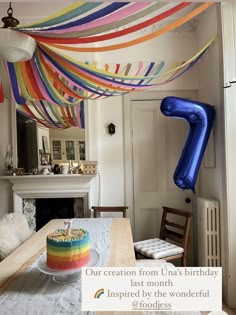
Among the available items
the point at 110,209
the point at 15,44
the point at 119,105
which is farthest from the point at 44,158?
the point at 15,44

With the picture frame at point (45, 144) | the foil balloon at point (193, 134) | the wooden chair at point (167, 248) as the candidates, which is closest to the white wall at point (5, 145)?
the picture frame at point (45, 144)

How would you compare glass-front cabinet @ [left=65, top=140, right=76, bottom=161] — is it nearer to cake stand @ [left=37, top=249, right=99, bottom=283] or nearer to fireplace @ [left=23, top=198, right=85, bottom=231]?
fireplace @ [left=23, top=198, right=85, bottom=231]

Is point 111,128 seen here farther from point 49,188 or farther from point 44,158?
point 49,188

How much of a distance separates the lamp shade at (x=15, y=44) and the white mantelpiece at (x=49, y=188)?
5.17 feet

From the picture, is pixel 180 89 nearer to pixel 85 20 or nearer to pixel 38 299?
pixel 85 20

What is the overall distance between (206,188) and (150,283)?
2.13 meters

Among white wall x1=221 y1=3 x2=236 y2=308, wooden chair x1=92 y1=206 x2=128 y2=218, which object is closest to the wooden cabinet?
wooden chair x1=92 y1=206 x2=128 y2=218

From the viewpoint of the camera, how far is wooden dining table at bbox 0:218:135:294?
4.58 ft

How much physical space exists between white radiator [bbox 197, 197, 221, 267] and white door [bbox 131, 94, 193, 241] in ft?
2.14

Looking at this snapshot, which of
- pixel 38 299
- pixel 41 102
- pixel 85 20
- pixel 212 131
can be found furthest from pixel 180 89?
pixel 38 299

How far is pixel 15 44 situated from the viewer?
5.74ft

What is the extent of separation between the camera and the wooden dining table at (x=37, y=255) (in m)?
1.40

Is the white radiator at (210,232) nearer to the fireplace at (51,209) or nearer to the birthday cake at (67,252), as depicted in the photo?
the fireplace at (51,209)

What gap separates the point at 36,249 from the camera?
1767mm
